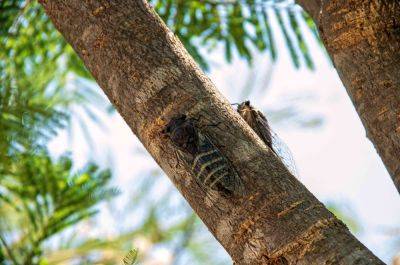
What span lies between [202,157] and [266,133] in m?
0.45

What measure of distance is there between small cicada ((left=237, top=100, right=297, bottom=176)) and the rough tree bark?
0.25 metres

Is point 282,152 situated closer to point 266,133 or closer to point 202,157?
point 266,133

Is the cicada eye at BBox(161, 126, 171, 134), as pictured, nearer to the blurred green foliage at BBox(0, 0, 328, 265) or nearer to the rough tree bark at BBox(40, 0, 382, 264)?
the rough tree bark at BBox(40, 0, 382, 264)

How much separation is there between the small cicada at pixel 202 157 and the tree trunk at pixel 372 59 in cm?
53

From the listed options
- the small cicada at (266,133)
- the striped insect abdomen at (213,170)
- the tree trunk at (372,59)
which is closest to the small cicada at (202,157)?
the striped insect abdomen at (213,170)

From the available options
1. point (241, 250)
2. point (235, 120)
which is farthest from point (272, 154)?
point (241, 250)

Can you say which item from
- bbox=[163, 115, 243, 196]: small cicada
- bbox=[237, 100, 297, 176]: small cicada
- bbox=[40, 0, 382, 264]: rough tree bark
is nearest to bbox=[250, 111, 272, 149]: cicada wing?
bbox=[237, 100, 297, 176]: small cicada

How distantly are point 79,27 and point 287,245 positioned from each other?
102 centimetres

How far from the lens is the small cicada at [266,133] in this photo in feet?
8.07

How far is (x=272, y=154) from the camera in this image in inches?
85.1

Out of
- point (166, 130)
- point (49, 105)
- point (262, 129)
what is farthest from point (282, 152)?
point (49, 105)

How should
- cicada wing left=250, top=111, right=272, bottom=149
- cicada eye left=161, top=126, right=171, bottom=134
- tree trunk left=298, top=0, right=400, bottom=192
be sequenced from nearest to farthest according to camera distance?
cicada eye left=161, top=126, right=171, bottom=134 < tree trunk left=298, top=0, right=400, bottom=192 < cicada wing left=250, top=111, right=272, bottom=149

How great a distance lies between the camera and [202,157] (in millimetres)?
2125

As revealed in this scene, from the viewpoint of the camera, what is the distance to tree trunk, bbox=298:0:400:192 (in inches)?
89.8
